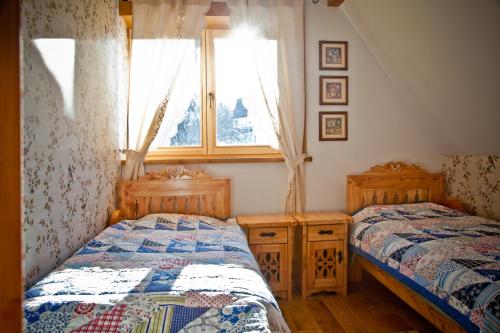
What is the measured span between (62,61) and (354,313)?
2.32m

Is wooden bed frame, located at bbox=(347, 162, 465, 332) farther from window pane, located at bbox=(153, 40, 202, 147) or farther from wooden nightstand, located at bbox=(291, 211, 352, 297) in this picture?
window pane, located at bbox=(153, 40, 202, 147)

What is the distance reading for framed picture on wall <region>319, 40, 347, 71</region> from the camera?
323cm

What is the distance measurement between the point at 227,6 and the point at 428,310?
248cm

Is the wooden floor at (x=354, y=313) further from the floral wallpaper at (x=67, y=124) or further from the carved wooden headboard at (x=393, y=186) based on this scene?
the floral wallpaper at (x=67, y=124)

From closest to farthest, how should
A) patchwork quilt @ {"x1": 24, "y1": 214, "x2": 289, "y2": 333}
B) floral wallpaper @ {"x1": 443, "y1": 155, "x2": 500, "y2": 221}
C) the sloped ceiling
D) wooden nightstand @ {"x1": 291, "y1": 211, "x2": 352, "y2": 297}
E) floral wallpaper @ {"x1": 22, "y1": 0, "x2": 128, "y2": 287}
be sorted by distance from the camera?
patchwork quilt @ {"x1": 24, "y1": 214, "x2": 289, "y2": 333} < floral wallpaper @ {"x1": 22, "y1": 0, "x2": 128, "y2": 287} < the sloped ceiling < wooden nightstand @ {"x1": 291, "y1": 211, "x2": 352, "y2": 297} < floral wallpaper @ {"x1": 443, "y1": 155, "x2": 500, "y2": 221}

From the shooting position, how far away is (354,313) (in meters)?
2.62

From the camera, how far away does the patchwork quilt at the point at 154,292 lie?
126 centimetres

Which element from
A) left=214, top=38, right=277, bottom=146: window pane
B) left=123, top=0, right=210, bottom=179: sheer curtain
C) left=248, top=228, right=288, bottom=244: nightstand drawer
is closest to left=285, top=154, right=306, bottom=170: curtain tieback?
left=214, top=38, right=277, bottom=146: window pane

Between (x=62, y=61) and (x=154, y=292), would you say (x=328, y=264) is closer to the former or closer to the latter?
(x=154, y=292)

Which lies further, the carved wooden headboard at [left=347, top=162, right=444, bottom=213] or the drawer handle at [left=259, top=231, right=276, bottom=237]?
the carved wooden headboard at [left=347, top=162, right=444, bottom=213]

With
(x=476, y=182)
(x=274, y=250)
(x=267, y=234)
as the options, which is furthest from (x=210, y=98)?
(x=476, y=182)

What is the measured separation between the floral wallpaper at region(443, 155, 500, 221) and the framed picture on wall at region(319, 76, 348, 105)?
1103 mm

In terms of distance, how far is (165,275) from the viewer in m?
1.65

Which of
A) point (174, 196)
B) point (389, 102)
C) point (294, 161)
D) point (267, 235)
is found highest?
point (389, 102)
